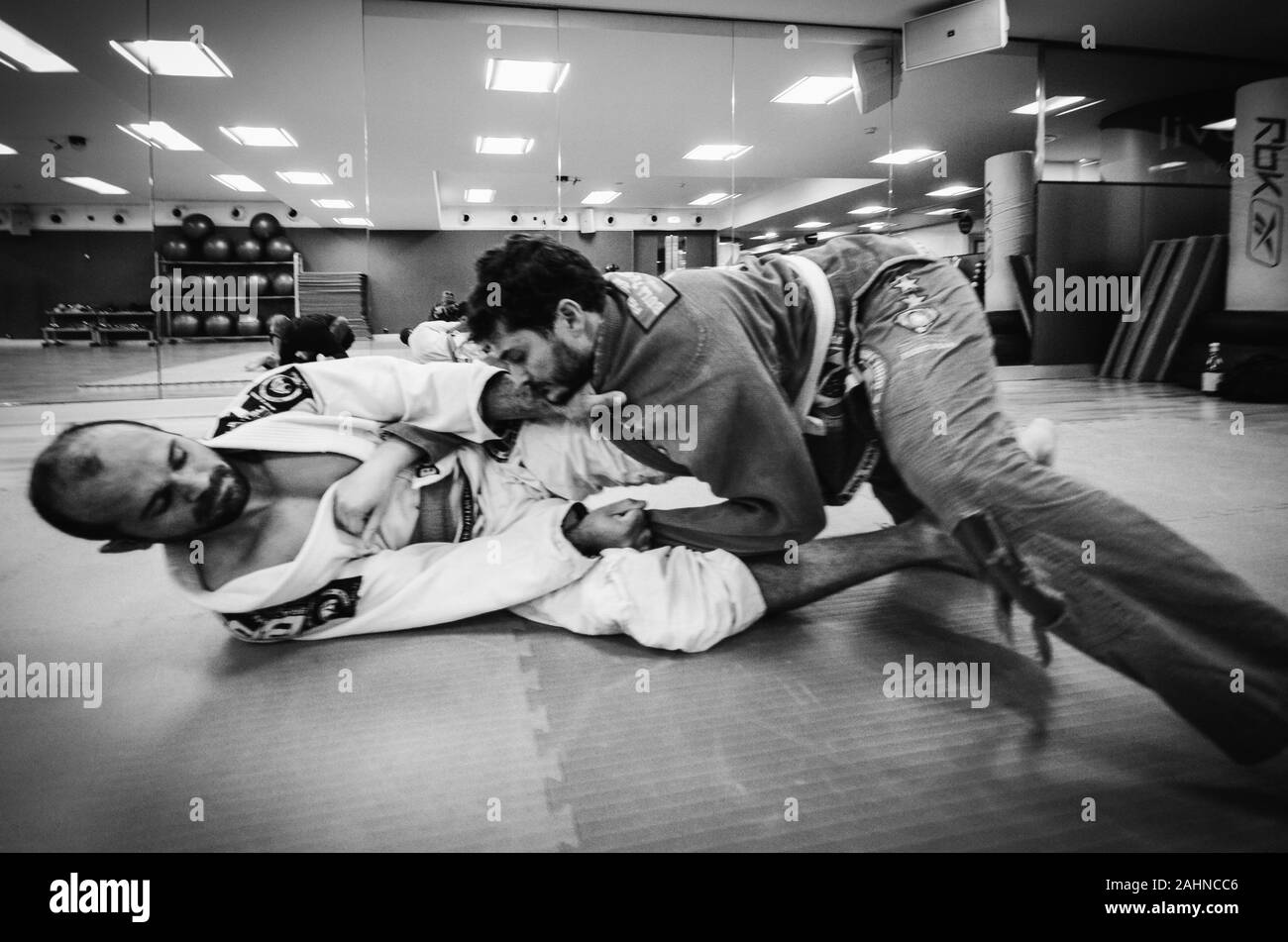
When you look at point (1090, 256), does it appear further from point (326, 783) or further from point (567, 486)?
point (326, 783)

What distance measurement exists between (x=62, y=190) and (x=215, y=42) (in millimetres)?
9455

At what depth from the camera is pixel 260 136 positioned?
895 centimetres

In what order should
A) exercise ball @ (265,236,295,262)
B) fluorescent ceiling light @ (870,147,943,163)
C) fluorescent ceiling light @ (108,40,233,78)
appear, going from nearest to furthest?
1. fluorescent ceiling light @ (108,40,233,78)
2. fluorescent ceiling light @ (870,147,943,163)
3. exercise ball @ (265,236,295,262)

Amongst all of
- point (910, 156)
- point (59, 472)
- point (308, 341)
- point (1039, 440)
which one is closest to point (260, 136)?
point (308, 341)

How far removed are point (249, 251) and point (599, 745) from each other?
533 inches

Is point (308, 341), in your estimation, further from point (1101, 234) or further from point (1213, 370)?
point (1101, 234)

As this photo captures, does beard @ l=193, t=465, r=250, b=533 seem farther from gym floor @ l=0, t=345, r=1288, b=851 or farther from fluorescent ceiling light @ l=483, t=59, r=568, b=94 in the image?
fluorescent ceiling light @ l=483, t=59, r=568, b=94

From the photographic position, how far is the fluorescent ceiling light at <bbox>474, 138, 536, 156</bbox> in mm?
8414

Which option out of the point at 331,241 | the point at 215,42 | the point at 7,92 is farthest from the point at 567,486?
the point at 331,241

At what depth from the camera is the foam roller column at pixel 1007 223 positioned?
294 inches

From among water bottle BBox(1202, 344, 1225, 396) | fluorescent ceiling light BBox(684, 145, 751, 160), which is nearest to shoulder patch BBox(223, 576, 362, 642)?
water bottle BBox(1202, 344, 1225, 396)

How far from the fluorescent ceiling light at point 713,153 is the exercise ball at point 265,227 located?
7673mm

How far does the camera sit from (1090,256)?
7676mm

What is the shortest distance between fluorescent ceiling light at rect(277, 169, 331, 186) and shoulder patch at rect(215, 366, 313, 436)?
1027cm
